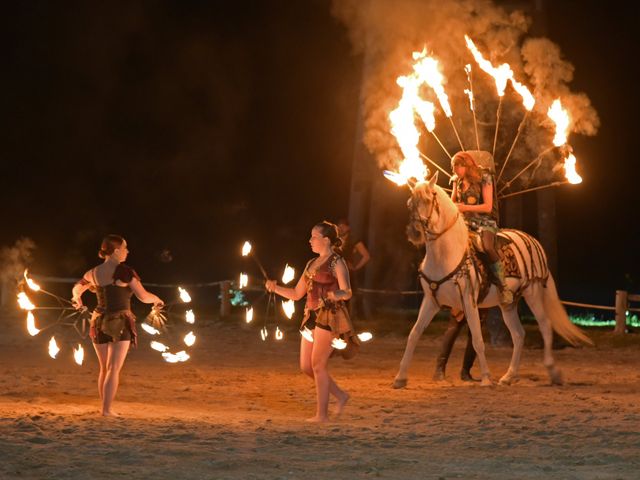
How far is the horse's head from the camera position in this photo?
13242 millimetres

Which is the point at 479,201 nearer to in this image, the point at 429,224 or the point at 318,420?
the point at 429,224

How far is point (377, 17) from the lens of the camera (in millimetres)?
22547

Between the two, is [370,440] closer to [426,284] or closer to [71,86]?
[426,284]

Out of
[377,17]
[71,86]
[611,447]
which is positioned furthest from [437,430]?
[71,86]

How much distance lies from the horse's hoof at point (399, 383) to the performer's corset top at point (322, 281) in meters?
3.16

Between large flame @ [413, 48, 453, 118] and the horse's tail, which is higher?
large flame @ [413, 48, 453, 118]

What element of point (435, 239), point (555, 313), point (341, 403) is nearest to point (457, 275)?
point (435, 239)

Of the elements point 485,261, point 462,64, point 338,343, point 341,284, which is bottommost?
point 338,343

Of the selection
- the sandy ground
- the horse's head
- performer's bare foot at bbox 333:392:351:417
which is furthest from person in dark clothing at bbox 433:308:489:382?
performer's bare foot at bbox 333:392:351:417

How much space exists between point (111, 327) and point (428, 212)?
424 centimetres

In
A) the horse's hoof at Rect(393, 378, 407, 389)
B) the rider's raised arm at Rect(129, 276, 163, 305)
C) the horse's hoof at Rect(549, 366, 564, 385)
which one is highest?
the rider's raised arm at Rect(129, 276, 163, 305)

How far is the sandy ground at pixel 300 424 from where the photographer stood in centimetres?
850

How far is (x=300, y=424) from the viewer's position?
10555 millimetres

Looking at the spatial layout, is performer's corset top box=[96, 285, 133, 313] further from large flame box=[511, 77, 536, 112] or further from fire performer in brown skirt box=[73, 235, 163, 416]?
large flame box=[511, 77, 536, 112]
